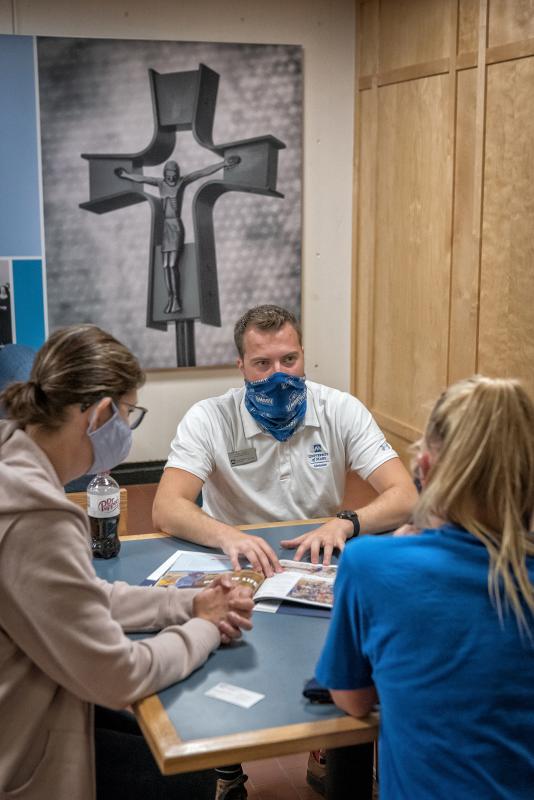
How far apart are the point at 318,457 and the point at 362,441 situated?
14cm

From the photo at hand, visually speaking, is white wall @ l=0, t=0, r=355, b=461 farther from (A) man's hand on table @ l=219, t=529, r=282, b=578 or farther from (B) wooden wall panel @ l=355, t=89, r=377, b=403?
(A) man's hand on table @ l=219, t=529, r=282, b=578

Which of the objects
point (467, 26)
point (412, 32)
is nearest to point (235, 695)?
point (467, 26)

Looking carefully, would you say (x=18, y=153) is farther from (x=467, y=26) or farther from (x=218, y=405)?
(x=218, y=405)

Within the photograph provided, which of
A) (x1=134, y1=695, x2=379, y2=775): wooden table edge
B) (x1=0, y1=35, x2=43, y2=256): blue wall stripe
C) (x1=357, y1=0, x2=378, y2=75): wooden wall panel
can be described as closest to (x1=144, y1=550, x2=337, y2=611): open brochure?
(x1=134, y1=695, x2=379, y2=775): wooden table edge

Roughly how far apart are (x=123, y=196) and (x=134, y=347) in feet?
2.67

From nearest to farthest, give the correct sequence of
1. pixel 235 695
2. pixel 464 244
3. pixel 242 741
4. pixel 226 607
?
pixel 242 741 → pixel 235 695 → pixel 226 607 → pixel 464 244

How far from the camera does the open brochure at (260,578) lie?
2027 mm

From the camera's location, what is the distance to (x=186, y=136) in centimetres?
501

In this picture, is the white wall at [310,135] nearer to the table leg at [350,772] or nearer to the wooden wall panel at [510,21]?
the wooden wall panel at [510,21]

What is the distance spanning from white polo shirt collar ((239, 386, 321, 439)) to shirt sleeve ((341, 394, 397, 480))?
0.09 metres

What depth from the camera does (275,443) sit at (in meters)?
2.80

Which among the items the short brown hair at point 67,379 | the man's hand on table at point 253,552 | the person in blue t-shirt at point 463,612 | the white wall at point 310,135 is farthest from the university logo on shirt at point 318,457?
the white wall at point 310,135

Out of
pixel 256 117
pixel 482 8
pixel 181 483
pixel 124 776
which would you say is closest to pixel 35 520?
pixel 124 776

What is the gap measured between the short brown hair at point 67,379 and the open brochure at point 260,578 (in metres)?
0.62
